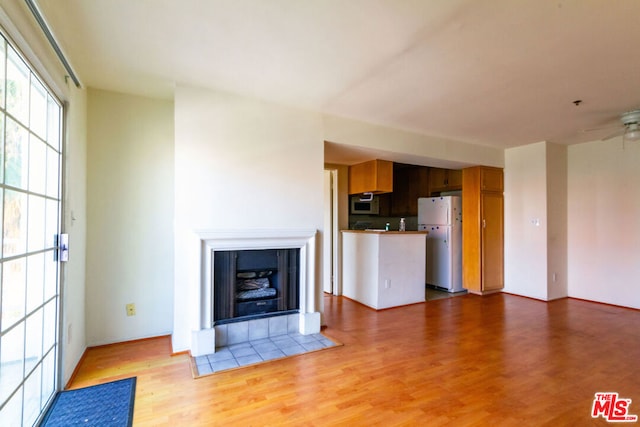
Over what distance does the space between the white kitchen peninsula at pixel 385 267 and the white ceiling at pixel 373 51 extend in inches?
69.3

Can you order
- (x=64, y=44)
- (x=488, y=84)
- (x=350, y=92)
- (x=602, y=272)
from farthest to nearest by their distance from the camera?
(x=602, y=272) < (x=350, y=92) < (x=488, y=84) < (x=64, y=44)

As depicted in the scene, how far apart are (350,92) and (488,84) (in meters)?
1.18

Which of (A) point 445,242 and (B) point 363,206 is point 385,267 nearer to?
(A) point 445,242

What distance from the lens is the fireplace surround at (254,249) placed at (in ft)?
8.80

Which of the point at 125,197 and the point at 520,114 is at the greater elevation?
the point at 520,114

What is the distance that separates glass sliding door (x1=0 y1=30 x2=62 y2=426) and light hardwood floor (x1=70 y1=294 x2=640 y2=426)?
570 millimetres

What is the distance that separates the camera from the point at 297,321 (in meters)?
3.20

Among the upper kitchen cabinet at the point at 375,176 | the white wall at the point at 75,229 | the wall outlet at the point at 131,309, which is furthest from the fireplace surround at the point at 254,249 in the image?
the upper kitchen cabinet at the point at 375,176

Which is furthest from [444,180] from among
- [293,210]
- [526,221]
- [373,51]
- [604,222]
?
[373,51]

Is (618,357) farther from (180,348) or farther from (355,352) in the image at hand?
(180,348)

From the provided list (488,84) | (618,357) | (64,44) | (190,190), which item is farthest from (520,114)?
(64,44)

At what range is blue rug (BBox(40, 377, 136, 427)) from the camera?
1789mm
